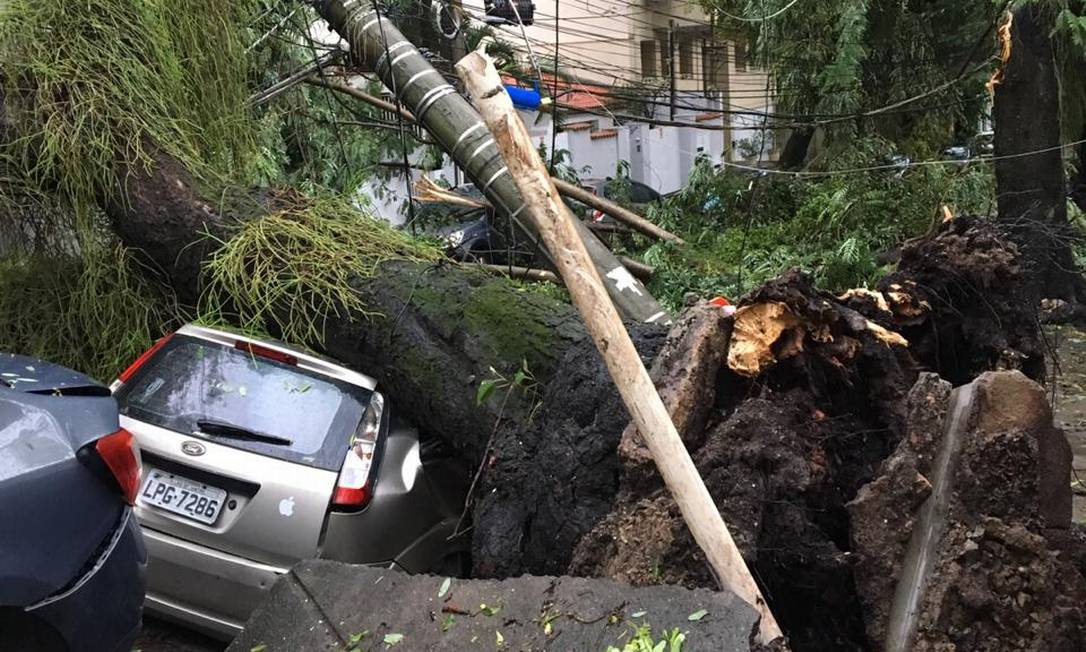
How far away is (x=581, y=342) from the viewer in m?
3.77

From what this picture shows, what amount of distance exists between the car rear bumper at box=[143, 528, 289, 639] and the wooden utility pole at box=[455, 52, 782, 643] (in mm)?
1778

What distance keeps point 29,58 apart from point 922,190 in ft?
24.4

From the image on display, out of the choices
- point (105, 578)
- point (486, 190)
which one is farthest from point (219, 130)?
point (105, 578)

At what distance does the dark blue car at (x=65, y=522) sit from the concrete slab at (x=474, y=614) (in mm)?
433

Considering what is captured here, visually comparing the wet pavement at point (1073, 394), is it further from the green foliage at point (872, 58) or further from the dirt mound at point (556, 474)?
the green foliage at point (872, 58)

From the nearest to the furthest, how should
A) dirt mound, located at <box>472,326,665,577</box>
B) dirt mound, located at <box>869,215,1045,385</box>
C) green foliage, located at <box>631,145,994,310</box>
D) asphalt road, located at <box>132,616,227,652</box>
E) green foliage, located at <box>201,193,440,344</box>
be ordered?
dirt mound, located at <box>472,326,665,577</box>
dirt mound, located at <box>869,215,1045,385</box>
asphalt road, located at <box>132,616,227,652</box>
green foliage, located at <box>201,193,440,344</box>
green foliage, located at <box>631,145,994,310</box>

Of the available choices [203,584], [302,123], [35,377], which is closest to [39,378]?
[35,377]

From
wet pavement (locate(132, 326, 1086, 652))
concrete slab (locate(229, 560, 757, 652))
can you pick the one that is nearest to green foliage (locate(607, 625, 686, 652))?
concrete slab (locate(229, 560, 757, 652))

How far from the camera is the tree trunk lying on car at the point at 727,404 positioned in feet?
9.29

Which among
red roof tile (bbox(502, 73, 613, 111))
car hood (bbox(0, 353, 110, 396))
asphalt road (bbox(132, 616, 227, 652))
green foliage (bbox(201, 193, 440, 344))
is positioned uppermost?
red roof tile (bbox(502, 73, 613, 111))

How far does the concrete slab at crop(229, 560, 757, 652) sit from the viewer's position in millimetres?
2467

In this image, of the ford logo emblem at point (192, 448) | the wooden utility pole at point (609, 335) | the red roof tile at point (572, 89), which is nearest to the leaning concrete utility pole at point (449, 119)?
the red roof tile at point (572, 89)

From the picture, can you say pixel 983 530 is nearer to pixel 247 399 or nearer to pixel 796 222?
pixel 247 399

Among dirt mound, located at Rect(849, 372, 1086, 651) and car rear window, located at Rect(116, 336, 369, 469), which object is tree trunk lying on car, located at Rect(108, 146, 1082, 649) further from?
car rear window, located at Rect(116, 336, 369, 469)
